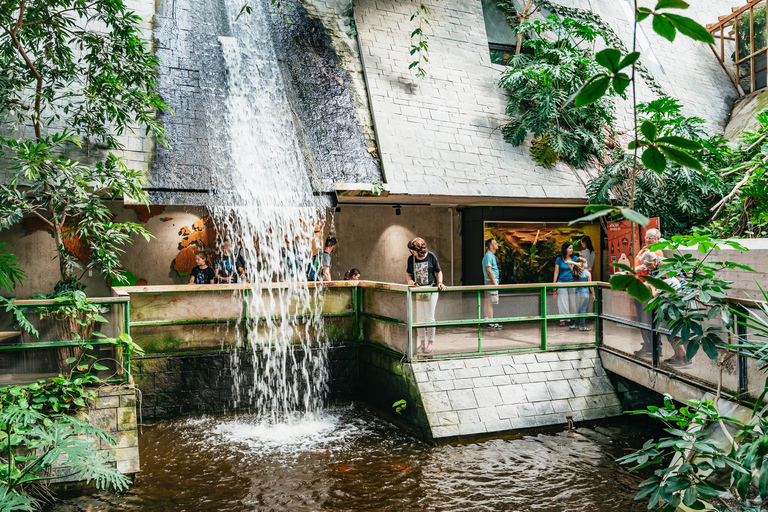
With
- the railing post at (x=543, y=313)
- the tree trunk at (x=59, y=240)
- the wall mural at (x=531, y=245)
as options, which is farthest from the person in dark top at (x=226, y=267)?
the wall mural at (x=531, y=245)

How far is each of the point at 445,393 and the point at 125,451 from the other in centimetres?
376

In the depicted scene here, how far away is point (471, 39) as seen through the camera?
13.3 meters

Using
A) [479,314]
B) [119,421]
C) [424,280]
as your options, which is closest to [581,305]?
[479,314]

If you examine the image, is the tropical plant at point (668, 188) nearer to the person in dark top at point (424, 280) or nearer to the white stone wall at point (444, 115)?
the white stone wall at point (444, 115)

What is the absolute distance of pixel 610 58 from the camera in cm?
143

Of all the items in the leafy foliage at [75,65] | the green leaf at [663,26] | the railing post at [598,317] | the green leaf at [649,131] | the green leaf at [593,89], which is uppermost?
the leafy foliage at [75,65]

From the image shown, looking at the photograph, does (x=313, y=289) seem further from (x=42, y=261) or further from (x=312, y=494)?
(x=42, y=261)

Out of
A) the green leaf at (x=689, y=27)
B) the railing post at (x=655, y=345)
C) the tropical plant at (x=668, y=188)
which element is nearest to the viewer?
the green leaf at (x=689, y=27)

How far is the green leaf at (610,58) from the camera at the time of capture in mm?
1420

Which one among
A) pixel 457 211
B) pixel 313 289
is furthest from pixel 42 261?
pixel 457 211

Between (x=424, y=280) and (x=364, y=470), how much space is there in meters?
2.77

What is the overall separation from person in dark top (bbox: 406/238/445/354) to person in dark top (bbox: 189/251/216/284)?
3443mm

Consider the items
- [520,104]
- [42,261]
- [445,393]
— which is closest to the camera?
[445,393]

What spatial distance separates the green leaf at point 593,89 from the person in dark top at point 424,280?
237 inches
